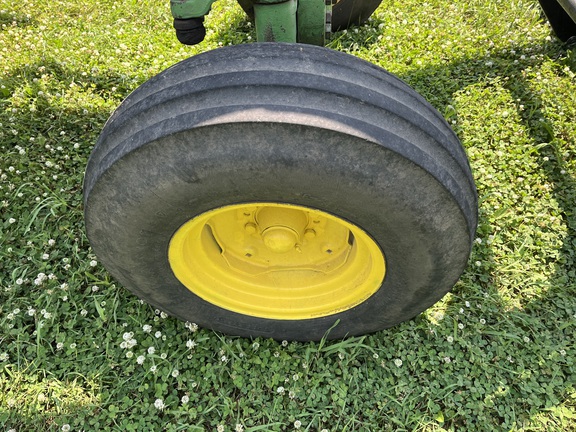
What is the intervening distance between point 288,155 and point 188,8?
68cm

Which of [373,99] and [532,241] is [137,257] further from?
[532,241]

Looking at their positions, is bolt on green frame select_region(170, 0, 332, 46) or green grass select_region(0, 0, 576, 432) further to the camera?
green grass select_region(0, 0, 576, 432)

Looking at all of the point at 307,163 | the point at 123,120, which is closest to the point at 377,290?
the point at 307,163

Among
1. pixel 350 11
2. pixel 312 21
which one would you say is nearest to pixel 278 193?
pixel 312 21

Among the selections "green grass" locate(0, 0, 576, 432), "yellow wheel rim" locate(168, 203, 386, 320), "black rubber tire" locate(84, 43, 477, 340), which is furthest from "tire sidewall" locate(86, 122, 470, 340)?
"green grass" locate(0, 0, 576, 432)

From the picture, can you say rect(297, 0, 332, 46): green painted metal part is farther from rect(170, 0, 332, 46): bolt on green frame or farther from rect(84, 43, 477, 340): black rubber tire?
rect(84, 43, 477, 340): black rubber tire

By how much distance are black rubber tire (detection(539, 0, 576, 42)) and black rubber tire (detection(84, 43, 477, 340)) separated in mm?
2168

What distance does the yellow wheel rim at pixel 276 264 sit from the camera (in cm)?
180

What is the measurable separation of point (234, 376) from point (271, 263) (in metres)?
0.45

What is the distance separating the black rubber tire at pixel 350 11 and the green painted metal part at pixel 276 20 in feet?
5.38

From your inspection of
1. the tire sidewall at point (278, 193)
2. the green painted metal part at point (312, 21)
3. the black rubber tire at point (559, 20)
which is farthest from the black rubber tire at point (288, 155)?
the black rubber tire at point (559, 20)

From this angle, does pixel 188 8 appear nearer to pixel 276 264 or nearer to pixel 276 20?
pixel 276 20

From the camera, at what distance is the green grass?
1.88 metres

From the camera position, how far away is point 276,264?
6.46ft
